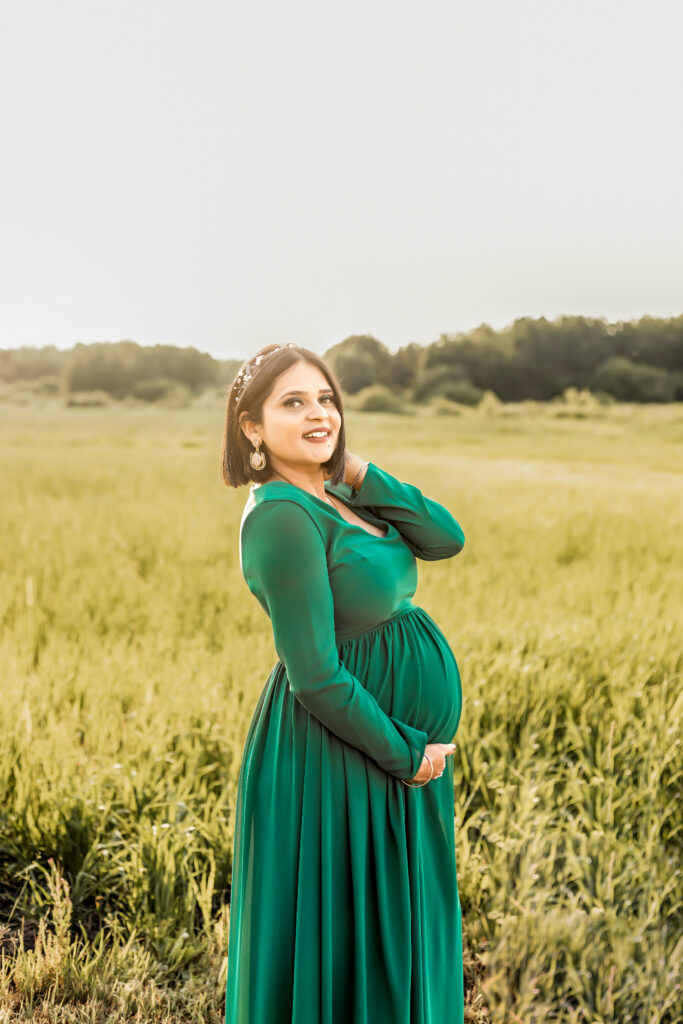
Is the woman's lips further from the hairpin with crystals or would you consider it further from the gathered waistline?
the gathered waistline

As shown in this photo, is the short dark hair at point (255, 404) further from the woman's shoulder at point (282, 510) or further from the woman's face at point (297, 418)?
the woman's shoulder at point (282, 510)

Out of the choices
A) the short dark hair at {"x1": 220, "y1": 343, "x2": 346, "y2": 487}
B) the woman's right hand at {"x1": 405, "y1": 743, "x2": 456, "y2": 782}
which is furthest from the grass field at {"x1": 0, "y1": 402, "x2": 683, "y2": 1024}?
the woman's right hand at {"x1": 405, "y1": 743, "x2": 456, "y2": 782}

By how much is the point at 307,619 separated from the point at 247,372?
1.84ft

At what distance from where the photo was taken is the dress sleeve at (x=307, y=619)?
144 centimetres

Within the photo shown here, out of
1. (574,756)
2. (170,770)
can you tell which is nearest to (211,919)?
(170,770)

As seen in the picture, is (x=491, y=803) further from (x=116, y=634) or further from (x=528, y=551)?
(x=528, y=551)

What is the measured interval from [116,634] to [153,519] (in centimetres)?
336

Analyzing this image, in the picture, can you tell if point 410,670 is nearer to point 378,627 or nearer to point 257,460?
point 378,627

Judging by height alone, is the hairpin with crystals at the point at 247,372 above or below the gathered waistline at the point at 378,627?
above

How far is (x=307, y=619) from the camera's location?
4.71 feet

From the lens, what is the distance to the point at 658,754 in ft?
10.6

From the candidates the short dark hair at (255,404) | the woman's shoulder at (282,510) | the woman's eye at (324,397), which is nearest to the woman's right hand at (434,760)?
the woman's shoulder at (282,510)

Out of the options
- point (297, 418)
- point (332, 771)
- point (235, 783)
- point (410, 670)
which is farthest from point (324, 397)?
point (235, 783)

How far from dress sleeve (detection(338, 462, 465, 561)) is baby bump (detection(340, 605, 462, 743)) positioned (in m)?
0.16
